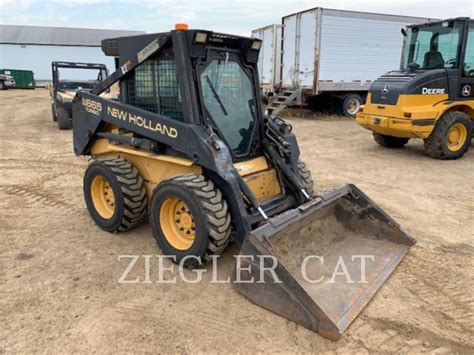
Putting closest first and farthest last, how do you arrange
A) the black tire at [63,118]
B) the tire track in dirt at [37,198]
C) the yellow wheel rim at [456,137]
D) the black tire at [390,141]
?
the tire track in dirt at [37,198]
the yellow wheel rim at [456,137]
the black tire at [390,141]
the black tire at [63,118]

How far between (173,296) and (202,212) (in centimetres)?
70

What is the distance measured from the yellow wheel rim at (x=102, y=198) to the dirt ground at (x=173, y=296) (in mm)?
212

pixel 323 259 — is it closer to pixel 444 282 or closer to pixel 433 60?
pixel 444 282

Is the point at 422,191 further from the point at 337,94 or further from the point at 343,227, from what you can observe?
the point at 337,94

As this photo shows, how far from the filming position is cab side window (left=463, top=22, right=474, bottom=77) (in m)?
7.76

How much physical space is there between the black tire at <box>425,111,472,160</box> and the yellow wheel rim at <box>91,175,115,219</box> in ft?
20.2

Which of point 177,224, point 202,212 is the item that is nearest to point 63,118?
→ point 177,224

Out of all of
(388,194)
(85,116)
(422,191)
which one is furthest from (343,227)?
(85,116)

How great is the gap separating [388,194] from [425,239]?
63.7 inches

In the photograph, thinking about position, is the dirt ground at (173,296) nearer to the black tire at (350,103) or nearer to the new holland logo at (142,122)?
the new holland logo at (142,122)

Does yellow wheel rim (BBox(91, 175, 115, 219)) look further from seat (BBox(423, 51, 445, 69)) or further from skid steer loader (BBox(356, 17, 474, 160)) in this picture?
seat (BBox(423, 51, 445, 69))

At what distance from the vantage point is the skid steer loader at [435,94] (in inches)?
299

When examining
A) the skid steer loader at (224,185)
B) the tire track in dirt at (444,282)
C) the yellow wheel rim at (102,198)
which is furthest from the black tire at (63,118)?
the tire track in dirt at (444,282)

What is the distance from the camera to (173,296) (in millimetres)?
3240
